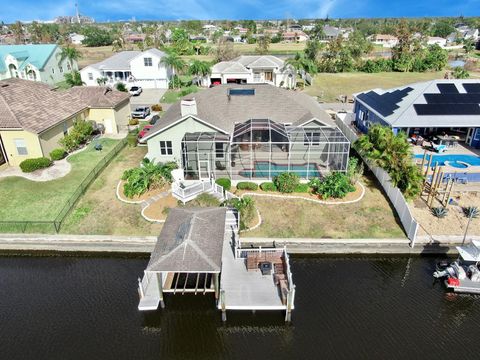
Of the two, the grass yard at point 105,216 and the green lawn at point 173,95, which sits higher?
the green lawn at point 173,95

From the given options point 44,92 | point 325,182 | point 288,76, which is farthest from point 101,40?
point 325,182

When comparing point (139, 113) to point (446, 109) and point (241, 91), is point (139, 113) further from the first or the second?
point (446, 109)

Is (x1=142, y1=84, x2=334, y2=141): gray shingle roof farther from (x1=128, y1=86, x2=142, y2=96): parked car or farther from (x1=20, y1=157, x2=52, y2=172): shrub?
(x1=128, y1=86, x2=142, y2=96): parked car

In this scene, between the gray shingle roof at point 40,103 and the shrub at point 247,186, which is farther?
the gray shingle roof at point 40,103

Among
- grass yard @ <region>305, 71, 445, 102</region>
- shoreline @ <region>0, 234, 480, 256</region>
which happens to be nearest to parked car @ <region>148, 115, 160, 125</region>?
shoreline @ <region>0, 234, 480, 256</region>

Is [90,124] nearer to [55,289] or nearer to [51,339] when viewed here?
[55,289]

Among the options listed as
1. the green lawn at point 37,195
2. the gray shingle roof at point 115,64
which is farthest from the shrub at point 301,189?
the gray shingle roof at point 115,64

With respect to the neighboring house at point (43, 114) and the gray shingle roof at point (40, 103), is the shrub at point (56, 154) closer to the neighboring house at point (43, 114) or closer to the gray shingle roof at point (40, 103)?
the neighboring house at point (43, 114)
